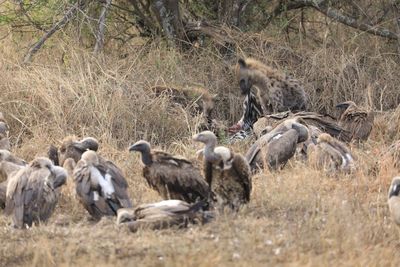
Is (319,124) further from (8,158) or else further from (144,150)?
(8,158)

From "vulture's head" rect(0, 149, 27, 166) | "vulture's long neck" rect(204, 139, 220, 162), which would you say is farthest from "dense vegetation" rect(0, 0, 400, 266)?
"vulture's head" rect(0, 149, 27, 166)

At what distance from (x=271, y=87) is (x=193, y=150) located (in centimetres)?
239

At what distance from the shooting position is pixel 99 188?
766 centimetres

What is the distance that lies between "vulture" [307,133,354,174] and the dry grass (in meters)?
0.16

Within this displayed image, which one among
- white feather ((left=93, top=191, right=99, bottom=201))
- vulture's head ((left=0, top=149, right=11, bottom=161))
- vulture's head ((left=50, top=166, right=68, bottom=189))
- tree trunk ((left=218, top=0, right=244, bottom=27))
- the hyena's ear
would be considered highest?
tree trunk ((left=218, top=0, right=244, bottom=27))

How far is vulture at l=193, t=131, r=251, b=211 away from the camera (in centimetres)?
764

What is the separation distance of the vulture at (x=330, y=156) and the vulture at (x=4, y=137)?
3432mm

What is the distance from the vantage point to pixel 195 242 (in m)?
6.69

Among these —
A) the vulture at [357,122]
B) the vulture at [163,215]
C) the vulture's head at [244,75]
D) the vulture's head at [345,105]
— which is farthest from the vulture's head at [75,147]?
the vulture's head at [345,105]

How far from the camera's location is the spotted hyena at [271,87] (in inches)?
473

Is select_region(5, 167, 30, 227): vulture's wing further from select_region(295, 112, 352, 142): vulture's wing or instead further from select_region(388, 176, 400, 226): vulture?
select_region(295, 112, 352, 142): vulture's wing

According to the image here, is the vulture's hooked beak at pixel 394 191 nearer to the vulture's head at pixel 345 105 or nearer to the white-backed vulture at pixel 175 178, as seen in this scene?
the white-backed vulture at pixel 175 178

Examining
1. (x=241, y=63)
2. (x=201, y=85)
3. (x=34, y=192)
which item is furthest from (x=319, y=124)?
(x=34, y=192)

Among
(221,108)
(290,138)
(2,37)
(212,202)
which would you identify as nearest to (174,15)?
(221,108)
